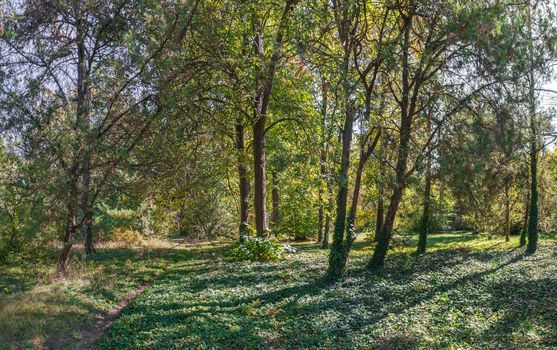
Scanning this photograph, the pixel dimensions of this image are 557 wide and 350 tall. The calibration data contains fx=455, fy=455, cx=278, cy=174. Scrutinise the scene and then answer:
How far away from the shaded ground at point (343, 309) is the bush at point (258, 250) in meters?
1.21

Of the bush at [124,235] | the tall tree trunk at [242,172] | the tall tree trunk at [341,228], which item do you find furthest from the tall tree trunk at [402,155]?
the bush at [124,235]

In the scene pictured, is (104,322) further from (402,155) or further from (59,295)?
(402,155)

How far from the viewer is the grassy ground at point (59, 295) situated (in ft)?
26.2

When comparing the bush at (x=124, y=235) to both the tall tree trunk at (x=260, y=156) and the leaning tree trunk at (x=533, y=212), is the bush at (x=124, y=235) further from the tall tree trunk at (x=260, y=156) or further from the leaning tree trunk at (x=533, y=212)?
the leaning tree trunk at (x=533, y=212)

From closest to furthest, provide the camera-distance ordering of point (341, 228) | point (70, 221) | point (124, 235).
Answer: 1. point (70, 221)
2. point (341, 228)
3. point (124, 235)

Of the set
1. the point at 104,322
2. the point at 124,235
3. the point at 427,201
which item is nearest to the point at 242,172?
the point at 124,235

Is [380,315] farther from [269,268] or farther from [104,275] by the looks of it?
[104,275]

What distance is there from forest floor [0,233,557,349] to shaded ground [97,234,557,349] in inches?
1.0

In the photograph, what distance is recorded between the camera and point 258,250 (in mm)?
16609

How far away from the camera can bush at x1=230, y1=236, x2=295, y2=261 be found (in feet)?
54.0

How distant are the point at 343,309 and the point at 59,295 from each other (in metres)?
6.35

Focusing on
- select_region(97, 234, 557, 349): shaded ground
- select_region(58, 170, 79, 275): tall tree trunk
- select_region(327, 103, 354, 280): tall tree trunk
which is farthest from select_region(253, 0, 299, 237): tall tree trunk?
select_region(58, 170, 79, 275): tall tree trunk

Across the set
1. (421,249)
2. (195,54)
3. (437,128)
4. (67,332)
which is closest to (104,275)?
(67,332)

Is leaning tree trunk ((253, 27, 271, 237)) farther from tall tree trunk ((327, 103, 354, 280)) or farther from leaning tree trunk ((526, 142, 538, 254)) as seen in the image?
leaning tree trunk ((526, 142, 538, 254))
